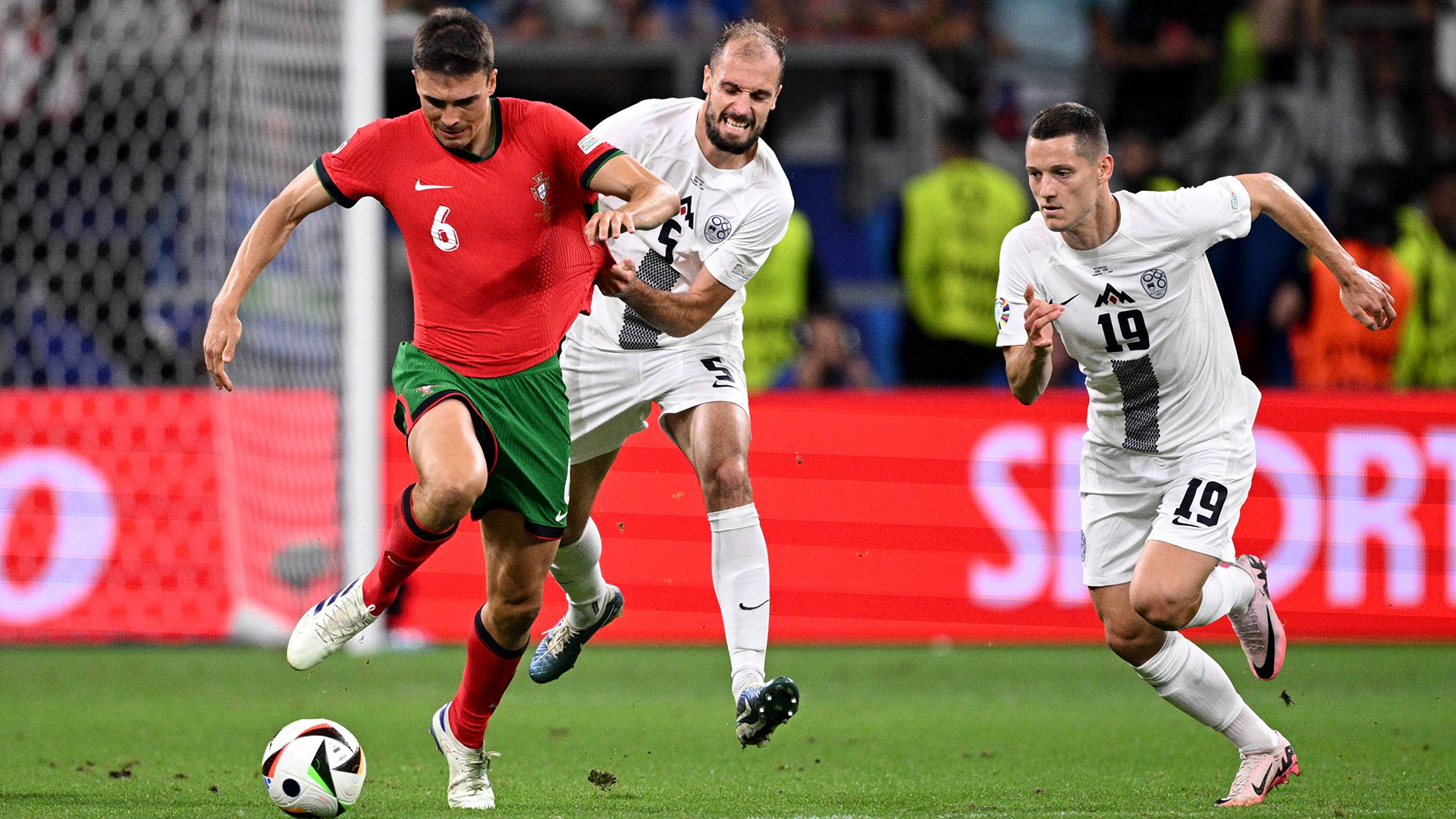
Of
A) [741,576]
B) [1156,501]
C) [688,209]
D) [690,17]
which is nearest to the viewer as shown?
[1156,501]

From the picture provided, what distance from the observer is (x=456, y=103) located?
5.52m

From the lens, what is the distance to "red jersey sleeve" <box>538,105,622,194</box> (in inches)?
228

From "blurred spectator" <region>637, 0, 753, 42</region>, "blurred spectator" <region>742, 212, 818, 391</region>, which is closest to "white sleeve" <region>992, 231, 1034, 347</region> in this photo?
"blurred spectator" <region>742, 212, 818, 391</region>

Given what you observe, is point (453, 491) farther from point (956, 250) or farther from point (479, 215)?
point (956, 250)

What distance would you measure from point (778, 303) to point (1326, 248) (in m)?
6.01

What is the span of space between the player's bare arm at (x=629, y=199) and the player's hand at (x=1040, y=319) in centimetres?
113

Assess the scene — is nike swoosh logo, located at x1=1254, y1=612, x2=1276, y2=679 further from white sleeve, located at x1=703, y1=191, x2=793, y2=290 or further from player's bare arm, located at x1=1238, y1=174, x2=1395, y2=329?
white sleeve, located at x1=703, y1=191, x2=793, y2=290

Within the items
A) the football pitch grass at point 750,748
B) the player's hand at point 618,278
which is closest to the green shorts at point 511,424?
the player's hand at point 618,278

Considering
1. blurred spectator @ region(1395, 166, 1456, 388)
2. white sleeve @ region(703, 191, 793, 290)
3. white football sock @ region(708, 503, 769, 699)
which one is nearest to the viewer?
white football sock @ region(708, 503, 769, 699)

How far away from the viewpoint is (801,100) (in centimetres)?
1415

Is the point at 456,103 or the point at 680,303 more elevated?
the point at 456,103

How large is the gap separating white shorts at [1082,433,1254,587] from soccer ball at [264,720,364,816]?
2554 mm

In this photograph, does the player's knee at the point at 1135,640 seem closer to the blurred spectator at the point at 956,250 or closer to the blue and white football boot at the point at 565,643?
the blue and white football boot at the point at 565,643

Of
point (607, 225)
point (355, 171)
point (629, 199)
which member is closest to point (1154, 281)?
point (629, 199)
